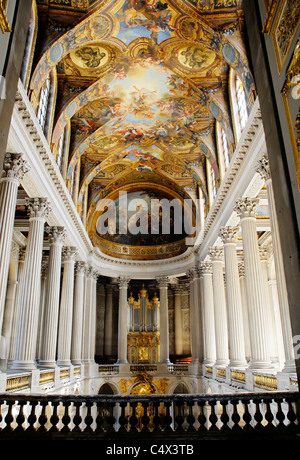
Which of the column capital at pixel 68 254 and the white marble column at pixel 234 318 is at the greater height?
the column capital at pixel 68 254

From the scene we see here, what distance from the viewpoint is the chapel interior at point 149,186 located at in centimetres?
714

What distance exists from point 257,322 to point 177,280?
634 inches

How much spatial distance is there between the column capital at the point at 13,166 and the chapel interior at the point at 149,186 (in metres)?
0.05

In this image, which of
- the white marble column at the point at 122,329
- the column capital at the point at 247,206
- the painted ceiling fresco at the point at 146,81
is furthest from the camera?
the white marble column at the point at 122,329

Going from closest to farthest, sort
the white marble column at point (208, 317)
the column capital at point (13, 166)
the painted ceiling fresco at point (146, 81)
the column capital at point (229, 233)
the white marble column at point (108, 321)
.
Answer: the column capital at point (13, 166) → the painted ceiling fresco at point (146, 81) → the column capital at point (229, 233) → the white marble column at point (208, 317) → the white marble column at point (108, 321)

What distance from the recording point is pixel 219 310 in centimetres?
1944

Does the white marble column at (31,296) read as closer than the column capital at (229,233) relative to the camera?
Yes

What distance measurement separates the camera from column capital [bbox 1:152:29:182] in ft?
36.4

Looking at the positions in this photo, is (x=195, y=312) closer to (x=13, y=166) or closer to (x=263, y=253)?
(x=263, y=253)

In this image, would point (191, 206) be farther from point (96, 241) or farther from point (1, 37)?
point (1, 37)

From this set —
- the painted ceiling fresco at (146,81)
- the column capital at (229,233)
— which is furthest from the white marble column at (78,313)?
the column capital at (229,233)

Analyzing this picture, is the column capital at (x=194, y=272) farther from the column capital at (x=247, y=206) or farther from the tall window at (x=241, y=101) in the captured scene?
the tall window at (x=241, y=101)

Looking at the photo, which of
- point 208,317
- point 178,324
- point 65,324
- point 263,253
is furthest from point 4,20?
point 178,324

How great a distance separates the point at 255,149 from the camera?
1234 centimetres
